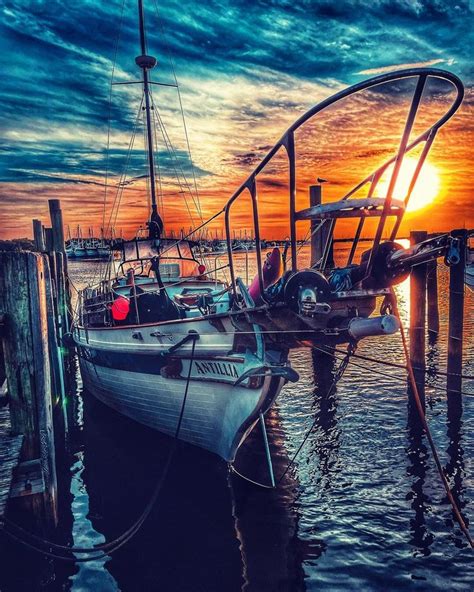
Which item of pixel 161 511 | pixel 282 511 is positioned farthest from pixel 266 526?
pixel 161 511

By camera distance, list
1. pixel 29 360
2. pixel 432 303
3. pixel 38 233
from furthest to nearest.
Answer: pixel 38 233
pixel 432 303
pixel 29 360

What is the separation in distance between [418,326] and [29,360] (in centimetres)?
765

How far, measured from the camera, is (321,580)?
519cm

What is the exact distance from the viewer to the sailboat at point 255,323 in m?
5.20

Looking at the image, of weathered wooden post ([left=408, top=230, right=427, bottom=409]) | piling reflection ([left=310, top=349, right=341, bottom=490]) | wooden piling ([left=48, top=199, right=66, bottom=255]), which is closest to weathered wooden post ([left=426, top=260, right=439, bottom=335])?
piling reflection ([left=310, top=349, right=341, bottom=490])

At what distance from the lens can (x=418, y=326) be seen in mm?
9383

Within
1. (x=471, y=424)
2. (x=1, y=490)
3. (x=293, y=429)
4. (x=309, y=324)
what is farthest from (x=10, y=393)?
(x=471, y=424)

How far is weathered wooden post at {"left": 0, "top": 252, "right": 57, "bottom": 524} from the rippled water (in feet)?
4.25

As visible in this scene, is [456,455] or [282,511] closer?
[282,511]

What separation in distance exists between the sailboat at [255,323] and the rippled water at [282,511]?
2.94 feet

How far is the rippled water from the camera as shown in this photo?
5234mm

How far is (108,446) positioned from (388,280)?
6.65 metres

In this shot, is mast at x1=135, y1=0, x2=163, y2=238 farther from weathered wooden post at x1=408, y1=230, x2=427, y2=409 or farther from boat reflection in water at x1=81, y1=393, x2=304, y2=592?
weathered wooden post at x1=408, y1=230, x2=427, y2=409

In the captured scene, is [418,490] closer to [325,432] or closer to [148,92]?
[325,432]
